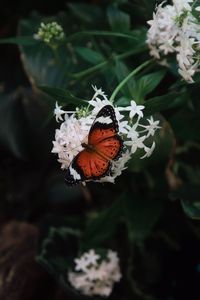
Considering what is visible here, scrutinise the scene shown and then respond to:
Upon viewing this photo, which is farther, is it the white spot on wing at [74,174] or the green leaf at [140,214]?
the green leaf at [140,214]

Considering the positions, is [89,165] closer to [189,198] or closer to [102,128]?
[102,128]

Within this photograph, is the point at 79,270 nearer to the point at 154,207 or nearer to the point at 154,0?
the point at 154,207

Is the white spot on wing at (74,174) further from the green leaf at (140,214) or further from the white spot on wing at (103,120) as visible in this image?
the green leaf at (140,214)

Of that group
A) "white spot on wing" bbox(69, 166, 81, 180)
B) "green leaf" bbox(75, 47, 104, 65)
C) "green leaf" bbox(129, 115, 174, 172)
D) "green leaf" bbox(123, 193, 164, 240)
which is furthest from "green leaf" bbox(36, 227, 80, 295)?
"white spot on wing" bbox(69, 166, 81, 180)

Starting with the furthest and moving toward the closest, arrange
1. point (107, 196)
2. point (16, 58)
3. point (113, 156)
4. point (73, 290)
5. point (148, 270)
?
point (16, 58) → point (107, 196) → point (148, 270) → point (73, 290) → point (113, 156)

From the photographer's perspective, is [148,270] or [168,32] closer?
[168,32]

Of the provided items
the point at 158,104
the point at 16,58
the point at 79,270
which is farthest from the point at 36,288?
the point at 158,104

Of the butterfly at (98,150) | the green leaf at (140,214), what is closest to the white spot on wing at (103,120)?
the butterfly at (98,150)
